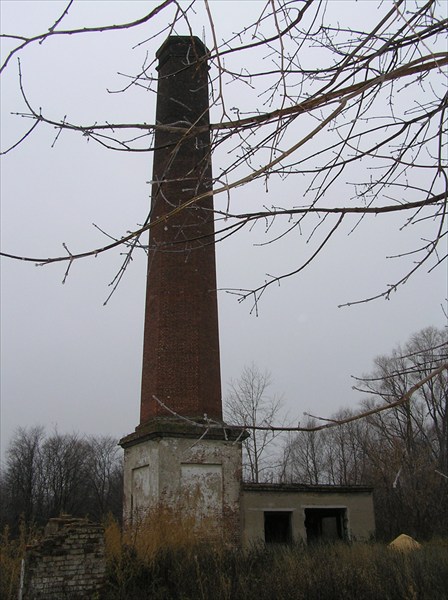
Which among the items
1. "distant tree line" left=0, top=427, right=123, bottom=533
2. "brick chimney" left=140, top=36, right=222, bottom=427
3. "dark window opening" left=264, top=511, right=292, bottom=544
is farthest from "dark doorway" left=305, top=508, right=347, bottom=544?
"distant tree line" left=0, top=427, right=123, bottom=533

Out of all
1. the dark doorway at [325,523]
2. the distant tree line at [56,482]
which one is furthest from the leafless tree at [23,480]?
the dark doorway at [325,523]

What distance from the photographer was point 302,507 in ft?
50.7

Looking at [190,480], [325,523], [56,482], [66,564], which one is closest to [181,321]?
[190,480]

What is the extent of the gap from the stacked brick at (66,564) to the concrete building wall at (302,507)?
4.53 meters

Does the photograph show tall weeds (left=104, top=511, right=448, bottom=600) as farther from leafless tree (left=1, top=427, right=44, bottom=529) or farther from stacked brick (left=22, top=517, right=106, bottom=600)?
leafless tree (left=1, top=427, right=44, bottom=529)

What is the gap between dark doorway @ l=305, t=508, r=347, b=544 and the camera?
53.5 feet

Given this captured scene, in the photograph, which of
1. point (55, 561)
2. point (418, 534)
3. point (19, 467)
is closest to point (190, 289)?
point (55, 561)

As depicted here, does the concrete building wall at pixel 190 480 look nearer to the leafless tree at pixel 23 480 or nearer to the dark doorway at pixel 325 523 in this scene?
the dark doorway at pixel 325 523

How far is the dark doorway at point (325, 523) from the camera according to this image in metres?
16.3

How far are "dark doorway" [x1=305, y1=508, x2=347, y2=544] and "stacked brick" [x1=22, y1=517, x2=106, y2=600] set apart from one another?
7.42 metres

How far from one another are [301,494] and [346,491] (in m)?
1.53

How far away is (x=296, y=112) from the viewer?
2.68 m

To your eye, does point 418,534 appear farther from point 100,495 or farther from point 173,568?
point 100,495

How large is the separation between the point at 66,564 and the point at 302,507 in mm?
7414
